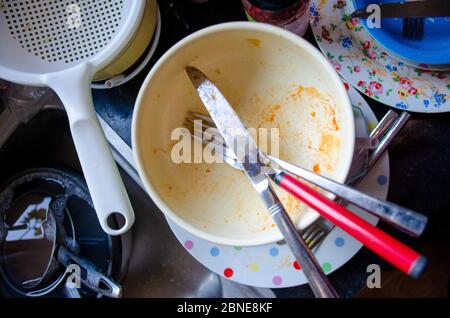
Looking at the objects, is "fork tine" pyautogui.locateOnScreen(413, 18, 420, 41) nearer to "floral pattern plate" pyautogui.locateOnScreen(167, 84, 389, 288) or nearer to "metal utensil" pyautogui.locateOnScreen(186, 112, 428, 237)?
"floral pattern plate" pyautogui.locateOnScreen(167, 84, 389, 288)

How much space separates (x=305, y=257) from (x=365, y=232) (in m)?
0.07

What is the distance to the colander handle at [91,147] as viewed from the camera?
1.77ft

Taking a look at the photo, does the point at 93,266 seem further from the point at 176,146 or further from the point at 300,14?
the point at 300,14

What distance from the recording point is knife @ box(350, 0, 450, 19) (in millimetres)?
592

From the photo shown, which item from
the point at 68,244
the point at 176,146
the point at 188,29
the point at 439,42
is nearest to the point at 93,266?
the point at 68,244

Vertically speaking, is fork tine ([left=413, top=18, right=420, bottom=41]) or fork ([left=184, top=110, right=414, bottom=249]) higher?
fork tine ([left=413, top=18, right=420, bottom=41])

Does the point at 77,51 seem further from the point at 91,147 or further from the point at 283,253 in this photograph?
the point at 283,253

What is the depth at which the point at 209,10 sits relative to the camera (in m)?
0.67

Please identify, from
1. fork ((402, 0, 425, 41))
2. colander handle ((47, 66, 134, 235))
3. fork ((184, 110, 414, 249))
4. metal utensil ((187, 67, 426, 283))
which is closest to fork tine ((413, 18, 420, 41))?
fork ((402, 0, 425, 41))

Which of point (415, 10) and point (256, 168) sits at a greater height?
point (415, 10)

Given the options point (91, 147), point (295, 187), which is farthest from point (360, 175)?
point (91, 147)

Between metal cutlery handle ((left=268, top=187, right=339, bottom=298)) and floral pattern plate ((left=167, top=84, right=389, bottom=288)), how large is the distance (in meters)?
0.12

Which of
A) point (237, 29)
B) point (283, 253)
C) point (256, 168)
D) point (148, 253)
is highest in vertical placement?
point (237, 29)

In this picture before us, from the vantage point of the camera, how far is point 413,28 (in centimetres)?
62
